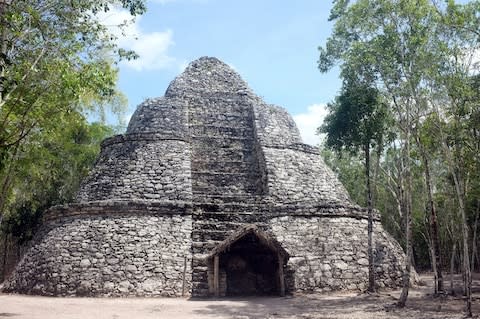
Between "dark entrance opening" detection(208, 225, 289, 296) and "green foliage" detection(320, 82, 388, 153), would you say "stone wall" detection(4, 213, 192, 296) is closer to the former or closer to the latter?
"dark entrance opening" detection(208, 225, 289, 296)

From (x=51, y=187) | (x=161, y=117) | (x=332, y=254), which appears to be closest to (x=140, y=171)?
(x=161, y=117)

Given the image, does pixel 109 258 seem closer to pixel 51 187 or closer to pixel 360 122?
pixel 360 122

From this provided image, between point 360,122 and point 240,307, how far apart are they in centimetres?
708

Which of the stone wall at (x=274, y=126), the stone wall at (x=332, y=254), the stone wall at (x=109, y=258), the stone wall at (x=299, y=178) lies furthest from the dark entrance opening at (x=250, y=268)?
the stone wall at (x=274, y=126)

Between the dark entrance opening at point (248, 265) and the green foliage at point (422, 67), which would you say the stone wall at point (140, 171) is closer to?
the dark entrance opening at point (248, 265)

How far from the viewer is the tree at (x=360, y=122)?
13.4m

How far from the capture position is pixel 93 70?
8.25 metres

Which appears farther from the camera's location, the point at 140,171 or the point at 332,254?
the point at 140,171

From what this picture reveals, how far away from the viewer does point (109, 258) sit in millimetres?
12242

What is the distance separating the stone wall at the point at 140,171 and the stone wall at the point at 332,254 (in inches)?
145

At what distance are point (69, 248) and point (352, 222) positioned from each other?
8813 millimetres

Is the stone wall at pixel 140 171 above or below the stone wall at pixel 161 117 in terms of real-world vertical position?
below

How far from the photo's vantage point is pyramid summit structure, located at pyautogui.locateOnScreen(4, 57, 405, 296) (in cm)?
1214

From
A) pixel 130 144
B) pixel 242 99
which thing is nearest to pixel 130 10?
pixel 130 144
